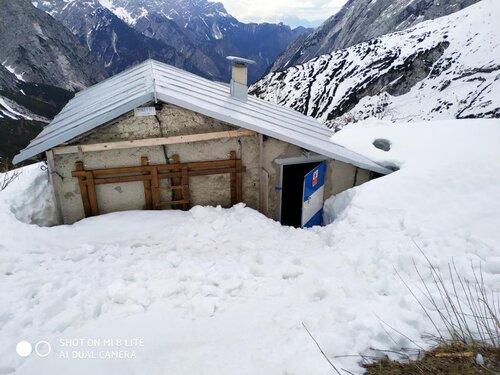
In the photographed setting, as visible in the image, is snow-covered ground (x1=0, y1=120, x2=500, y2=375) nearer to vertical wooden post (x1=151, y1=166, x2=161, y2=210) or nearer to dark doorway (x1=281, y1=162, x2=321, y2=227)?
vertical wooden post (x1=151, y1=166, x2=161, y2=210)

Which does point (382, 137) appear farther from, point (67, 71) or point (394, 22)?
point (67, 71)

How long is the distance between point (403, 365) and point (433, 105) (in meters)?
41.2

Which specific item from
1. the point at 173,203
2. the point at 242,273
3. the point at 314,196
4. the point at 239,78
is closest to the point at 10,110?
the point at 239,78

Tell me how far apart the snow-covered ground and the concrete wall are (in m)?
0.63

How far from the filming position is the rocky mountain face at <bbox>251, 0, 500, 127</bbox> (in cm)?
3659

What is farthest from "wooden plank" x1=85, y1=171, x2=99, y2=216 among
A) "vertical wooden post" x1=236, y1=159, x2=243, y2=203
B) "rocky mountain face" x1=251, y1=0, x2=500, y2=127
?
"rocky mountain face" x1=251, y1=0, x2=500, y2=127

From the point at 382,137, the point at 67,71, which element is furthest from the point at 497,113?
the point at 67,71

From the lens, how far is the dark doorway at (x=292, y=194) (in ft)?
34.3

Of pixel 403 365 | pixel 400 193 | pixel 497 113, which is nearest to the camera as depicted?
pixel 403 365

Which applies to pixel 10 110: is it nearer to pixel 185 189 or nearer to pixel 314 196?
pixel 185 189

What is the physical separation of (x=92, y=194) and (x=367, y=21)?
12206cm

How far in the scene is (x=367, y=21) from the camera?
4316 inches

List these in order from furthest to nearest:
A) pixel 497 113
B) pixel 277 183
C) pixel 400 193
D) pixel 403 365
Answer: pixel 497 113 < pixel 277 183 < pixel 400 193 < pixel 403 365

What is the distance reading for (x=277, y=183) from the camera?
9062 mm
